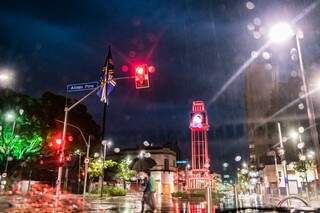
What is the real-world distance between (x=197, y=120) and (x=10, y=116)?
2626 cm

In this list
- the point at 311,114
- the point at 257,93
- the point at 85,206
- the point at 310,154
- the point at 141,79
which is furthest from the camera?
the point at 257,93

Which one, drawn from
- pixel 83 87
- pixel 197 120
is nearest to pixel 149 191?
pixel 83 87

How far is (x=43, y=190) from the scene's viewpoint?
47.4 metres

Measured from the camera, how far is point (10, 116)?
31859 mm

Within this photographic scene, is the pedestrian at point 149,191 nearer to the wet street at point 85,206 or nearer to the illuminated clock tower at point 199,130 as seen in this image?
the wet street at point 85,206

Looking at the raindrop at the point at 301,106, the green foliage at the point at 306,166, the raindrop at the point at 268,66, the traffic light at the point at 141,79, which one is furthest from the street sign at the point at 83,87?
the raindrop at the point at 268,66

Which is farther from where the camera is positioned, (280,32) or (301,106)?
(301,106)

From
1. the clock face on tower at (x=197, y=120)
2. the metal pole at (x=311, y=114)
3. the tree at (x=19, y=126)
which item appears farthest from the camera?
the clock face on tower at (x=197, y=120)

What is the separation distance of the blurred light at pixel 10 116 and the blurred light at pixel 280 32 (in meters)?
25.7

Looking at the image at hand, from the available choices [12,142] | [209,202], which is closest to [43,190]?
[12,142]

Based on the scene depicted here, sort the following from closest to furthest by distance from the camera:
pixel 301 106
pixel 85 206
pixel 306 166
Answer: pixel 85 206 < pixel 306 166 < pixel 301 106

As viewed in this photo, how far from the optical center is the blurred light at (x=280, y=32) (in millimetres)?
14906

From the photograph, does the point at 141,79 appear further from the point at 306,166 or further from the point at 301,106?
the point at 301,106

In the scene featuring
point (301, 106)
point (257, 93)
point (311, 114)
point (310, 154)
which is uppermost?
point (257, 93)
